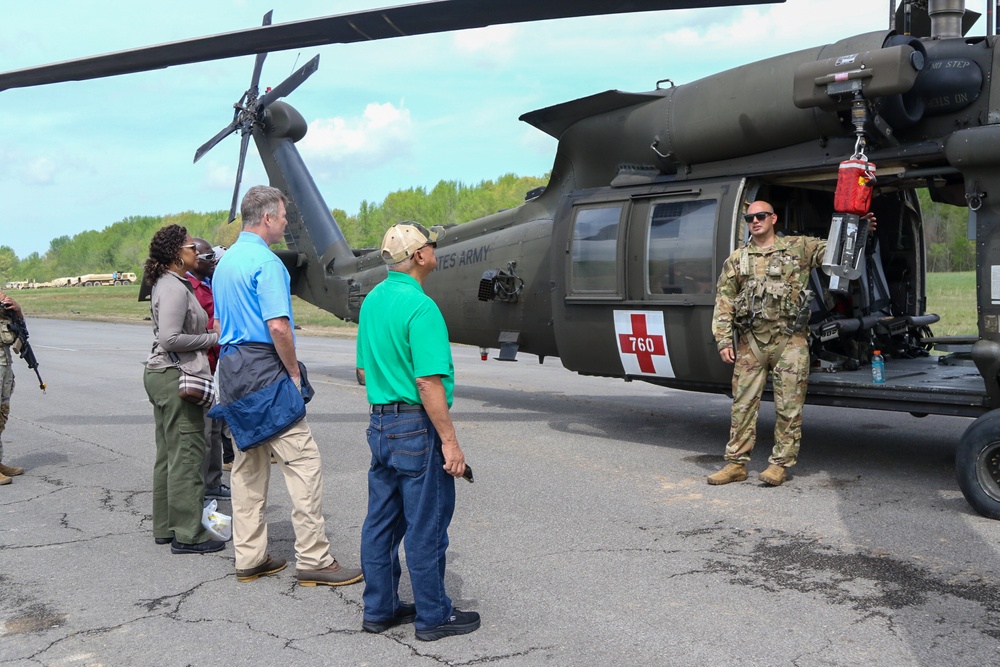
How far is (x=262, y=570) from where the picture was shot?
189 inches

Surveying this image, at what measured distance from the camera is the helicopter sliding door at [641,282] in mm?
7254

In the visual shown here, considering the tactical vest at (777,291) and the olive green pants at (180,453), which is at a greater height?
the tactical vest at (777,291)

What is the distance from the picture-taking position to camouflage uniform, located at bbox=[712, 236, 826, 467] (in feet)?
21.3

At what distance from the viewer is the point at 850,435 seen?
8.21m

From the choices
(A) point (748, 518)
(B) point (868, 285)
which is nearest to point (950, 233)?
(B) point (868, 285)

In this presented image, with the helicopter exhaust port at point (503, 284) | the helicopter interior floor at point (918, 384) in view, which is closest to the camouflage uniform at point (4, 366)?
the helicopter exhaust port at point (503, 284)

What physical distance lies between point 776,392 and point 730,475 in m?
0.68

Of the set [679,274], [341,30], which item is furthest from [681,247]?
[341,30]

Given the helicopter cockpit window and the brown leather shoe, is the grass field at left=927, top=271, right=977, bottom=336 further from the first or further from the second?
the brown leather shoe

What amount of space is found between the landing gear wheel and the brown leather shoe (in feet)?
4.80

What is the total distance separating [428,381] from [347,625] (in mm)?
1237

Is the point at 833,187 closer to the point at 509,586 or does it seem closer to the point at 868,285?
the point at 868,285

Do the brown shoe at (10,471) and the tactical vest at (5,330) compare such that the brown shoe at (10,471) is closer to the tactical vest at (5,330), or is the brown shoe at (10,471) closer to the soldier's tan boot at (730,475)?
the tactical vest at (5,330)

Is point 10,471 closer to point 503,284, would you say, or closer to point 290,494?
point 290,494
